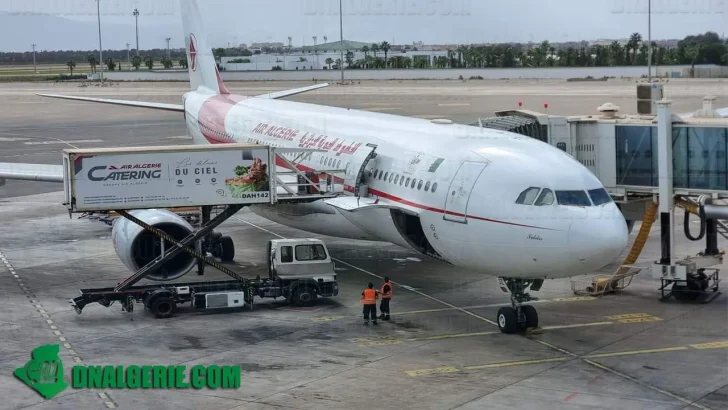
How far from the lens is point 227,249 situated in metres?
31.2

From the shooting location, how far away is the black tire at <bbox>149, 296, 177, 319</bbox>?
23656 millimetres

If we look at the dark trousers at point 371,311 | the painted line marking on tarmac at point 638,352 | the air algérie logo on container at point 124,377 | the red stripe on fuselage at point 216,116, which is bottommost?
the painted line marking on tarmac at point 638,352

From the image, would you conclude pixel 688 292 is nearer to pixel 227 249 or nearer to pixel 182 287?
pixel 182 287

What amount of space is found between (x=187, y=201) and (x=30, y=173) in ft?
32.7

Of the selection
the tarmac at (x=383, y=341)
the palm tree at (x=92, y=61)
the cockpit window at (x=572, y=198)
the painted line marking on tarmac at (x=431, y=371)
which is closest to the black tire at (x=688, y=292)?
the tarmac at (x=383, y=341)

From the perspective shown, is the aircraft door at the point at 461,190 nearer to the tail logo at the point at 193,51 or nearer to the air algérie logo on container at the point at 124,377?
the air algérie logo on container at the point at 124,377

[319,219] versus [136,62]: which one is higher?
[136,62]

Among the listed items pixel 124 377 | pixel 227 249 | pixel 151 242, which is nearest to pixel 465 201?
pixel 124 377

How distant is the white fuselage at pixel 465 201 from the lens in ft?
66.5

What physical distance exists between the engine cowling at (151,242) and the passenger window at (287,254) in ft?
7.53

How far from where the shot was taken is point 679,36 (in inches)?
1328

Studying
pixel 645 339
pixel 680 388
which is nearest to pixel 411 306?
pixel 645 339

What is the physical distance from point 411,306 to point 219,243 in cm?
859

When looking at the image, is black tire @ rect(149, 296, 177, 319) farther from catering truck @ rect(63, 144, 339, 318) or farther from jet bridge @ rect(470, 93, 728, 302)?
jet bridge @ rect(470, 93, 728, 302)
